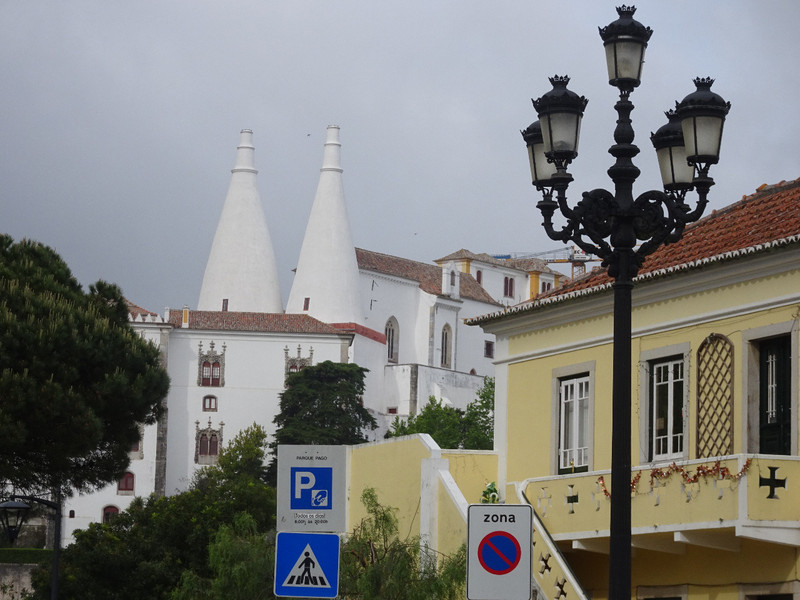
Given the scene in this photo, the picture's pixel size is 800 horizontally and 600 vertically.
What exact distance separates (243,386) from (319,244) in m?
12.5

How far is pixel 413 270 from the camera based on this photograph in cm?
11438

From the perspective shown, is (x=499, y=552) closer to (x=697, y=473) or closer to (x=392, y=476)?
(x=697, y=473)

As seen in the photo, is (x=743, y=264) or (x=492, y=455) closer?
(x=743, y=264)

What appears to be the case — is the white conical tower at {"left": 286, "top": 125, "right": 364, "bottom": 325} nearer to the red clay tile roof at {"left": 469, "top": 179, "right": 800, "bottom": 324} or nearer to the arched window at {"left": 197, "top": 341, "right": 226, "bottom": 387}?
the arched window at {"left": 197, "top": 341, "right": 226, "bottom": 387}

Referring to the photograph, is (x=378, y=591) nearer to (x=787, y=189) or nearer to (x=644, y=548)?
(x=644, y=548)

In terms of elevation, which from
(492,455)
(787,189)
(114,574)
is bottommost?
(114,574)

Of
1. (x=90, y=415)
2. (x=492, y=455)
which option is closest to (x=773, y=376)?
(x=492, y=455)

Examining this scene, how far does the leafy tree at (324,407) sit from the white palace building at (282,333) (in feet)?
11.5

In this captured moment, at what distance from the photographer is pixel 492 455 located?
23375mm

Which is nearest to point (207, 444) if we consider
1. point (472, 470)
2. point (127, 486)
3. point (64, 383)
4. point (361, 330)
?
point (127, 486)

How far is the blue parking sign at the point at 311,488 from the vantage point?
11.9m

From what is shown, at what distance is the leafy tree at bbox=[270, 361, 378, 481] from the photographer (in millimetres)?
93312

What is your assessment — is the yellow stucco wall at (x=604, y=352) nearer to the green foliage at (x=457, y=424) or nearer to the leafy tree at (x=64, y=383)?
the leafy tree at (x=64, y=383)

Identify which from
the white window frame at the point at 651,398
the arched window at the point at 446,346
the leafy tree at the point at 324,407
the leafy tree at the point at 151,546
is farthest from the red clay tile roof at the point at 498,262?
the white window frame at the point at 651,398
